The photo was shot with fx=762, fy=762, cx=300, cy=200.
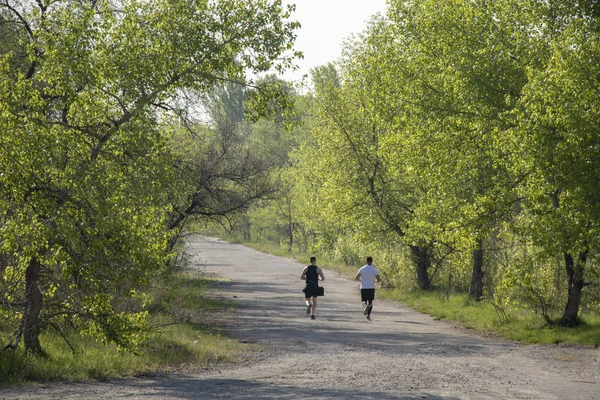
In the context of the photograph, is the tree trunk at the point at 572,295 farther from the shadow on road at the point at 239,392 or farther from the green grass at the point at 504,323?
the shadow on road at the point at 239,392

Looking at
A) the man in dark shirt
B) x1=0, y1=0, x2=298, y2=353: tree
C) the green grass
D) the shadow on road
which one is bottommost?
the shadow on road

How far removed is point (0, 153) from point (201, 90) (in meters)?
5.08

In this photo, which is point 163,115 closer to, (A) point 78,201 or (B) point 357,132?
(A) point 78,201

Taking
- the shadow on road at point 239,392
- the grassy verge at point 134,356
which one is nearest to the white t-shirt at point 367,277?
the grassy verge at point 134,356

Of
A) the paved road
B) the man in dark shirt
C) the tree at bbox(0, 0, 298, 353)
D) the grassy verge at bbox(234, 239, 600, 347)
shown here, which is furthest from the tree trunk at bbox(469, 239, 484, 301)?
the tree at bbox(0, 0, 298, 353)

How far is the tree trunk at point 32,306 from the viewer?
1310 centimetres

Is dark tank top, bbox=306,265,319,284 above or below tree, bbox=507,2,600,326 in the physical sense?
below

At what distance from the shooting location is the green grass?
18.5 m

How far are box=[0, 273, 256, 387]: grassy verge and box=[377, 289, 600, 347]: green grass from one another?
7317 millimetres

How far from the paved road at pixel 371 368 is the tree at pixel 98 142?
5.97 feet

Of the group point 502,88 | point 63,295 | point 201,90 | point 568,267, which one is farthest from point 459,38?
point 63,295

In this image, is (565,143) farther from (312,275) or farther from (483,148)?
(312,275)

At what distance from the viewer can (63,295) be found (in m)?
14.1

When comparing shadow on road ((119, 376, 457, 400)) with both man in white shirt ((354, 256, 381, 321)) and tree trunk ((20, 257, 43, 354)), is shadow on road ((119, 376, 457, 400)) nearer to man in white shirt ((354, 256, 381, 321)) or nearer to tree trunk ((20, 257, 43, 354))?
tree trunk ((20, 257, 43, 354))
